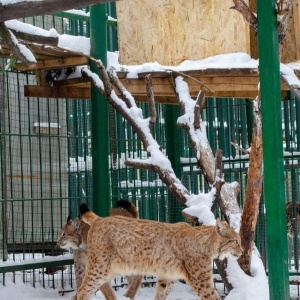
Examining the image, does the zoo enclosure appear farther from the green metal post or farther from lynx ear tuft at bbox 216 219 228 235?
lynx ear tuft at bbox 216 219 228 235

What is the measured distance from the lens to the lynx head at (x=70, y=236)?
9406mm

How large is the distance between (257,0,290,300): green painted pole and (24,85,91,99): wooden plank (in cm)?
364

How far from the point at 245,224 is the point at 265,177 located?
4.89ft

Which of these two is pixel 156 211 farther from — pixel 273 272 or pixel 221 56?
pixel 273 272

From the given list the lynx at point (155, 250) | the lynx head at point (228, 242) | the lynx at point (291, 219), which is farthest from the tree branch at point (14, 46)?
the lynx at point (291, 219)

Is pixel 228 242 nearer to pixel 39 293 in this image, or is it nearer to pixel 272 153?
pixel 272 153

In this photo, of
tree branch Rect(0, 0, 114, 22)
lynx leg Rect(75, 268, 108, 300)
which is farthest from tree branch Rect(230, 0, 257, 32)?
tree branch Rect(0, 0, 114, 22)

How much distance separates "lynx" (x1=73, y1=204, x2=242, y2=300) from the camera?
8.18 m

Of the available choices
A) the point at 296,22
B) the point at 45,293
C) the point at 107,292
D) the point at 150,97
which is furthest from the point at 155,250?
the point at 296,22

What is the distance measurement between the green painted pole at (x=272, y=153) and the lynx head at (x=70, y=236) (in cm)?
297

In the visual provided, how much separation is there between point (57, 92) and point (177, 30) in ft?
5.59

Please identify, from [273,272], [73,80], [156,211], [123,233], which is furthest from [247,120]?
[273,272]

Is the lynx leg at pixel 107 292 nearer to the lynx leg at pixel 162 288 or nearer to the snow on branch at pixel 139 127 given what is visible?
the lynx leg at pixel 162 288

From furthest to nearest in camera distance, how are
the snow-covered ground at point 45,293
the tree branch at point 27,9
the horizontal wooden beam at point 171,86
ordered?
the snow-covered ground at point 45,293, the horizontal wooden beam at point 171,86, the tree branch at point 27,9
